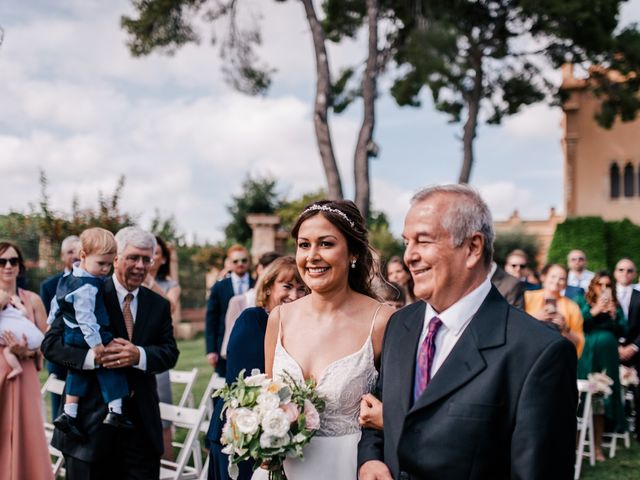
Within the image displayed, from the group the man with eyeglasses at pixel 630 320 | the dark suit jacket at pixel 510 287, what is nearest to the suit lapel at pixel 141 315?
the dark suit jacket at pixel 510 287

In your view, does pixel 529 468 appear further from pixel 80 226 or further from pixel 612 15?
pixel 612 15

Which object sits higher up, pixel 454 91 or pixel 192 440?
pixel 454 91

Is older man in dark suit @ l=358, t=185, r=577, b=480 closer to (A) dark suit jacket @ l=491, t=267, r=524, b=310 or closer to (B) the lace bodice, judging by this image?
(B) the lace bodice

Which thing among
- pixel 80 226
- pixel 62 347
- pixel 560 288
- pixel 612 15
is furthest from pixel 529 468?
pixel 612 15

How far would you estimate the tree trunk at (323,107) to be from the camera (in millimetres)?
14906

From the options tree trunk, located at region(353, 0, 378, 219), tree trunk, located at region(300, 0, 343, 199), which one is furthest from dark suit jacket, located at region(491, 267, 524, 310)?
tree trunk, located at region(300, 0, 343, 199)

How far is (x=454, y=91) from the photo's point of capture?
1933 cm

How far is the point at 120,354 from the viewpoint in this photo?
426 cm

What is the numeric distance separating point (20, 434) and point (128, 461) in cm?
148

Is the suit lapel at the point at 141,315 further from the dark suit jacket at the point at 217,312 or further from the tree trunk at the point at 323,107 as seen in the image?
the tree trunk at the point at 323,107

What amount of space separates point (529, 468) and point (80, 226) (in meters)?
14.1

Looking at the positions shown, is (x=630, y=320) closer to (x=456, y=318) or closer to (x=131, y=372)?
(x=131, y=372)

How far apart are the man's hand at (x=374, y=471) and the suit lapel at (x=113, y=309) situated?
2308mm

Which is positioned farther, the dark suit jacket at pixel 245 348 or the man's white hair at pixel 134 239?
the man's white hair at pixel 134 239
